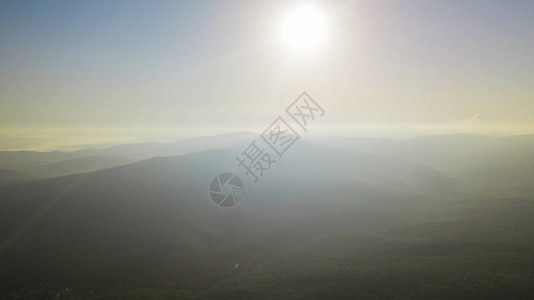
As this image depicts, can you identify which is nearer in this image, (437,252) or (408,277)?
(408,277)

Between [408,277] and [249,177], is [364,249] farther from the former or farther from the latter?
[249,177]

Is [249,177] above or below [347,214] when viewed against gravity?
above

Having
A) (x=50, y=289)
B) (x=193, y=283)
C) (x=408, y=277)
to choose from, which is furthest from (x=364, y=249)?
(x=50, y=289)

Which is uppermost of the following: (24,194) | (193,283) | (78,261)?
(24,194)

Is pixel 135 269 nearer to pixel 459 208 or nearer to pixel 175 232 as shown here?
pixel 175 232

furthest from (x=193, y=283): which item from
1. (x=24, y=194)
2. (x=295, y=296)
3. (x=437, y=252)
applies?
(x=24, y=194)

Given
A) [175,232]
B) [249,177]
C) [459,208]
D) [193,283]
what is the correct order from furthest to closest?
1. [249,177]
2. [459,208]
3. [175,232]
4. [193,283]

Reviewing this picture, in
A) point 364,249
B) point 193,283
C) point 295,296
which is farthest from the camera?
point 364,249
